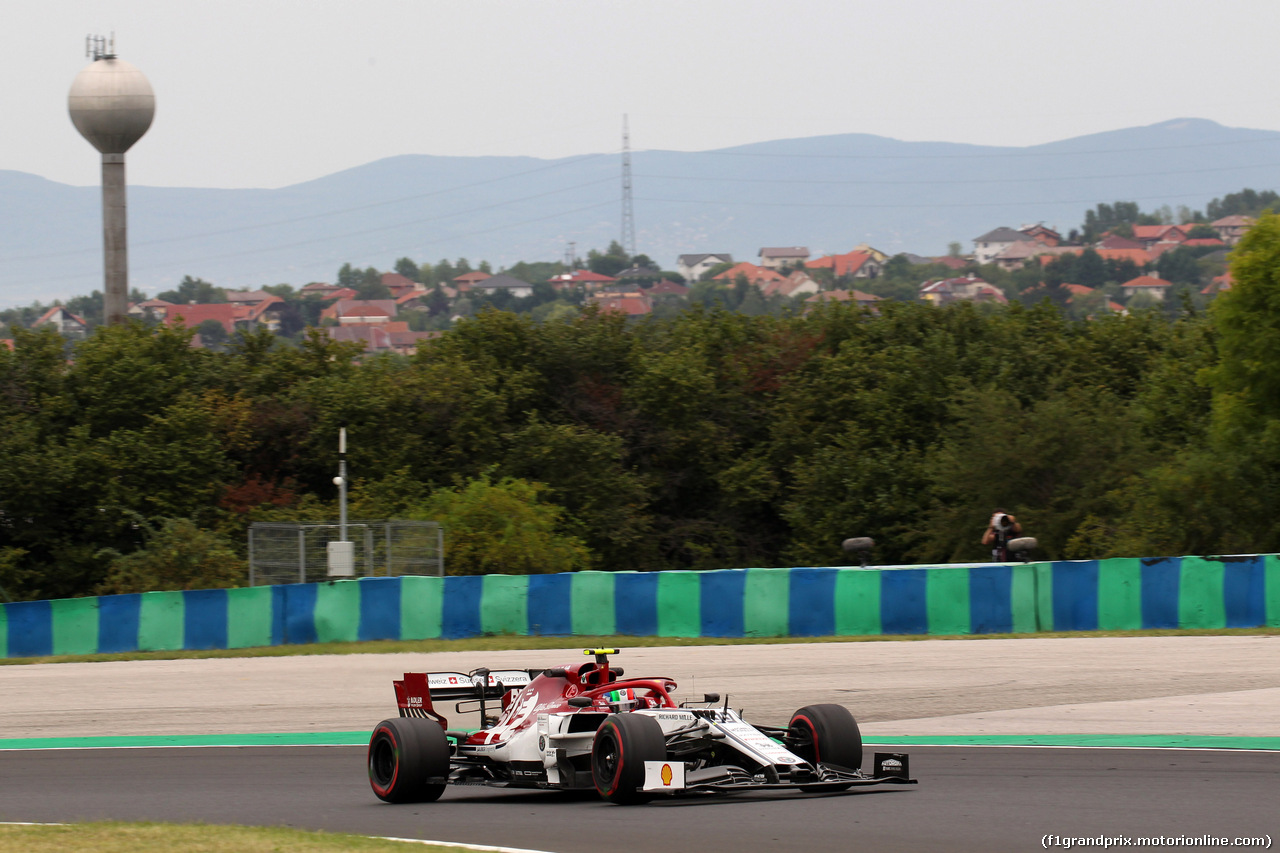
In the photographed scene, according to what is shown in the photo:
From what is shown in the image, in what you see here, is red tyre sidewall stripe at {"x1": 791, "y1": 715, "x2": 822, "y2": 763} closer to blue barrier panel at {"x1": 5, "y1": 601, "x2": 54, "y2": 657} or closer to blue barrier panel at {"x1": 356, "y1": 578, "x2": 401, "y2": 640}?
blue barrier panel at {"x1": 356, "y1": 578, "x2": 401, "y2": 640}

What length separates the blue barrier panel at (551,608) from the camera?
82.3 feet

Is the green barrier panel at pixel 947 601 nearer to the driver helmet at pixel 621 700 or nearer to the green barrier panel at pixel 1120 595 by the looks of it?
the green barrier panel at pixel 1120 595

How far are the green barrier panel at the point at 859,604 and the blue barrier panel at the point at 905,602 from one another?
11 cm

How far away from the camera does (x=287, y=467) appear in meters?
46.4

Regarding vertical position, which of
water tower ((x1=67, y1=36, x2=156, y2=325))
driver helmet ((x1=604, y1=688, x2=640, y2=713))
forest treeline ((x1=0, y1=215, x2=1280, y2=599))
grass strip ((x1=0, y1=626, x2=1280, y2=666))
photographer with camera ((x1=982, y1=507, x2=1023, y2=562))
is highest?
water tower ((x1=67, y1=36, x2=156, y2=325))

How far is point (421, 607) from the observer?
25.4m

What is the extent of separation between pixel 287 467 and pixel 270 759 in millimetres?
32872

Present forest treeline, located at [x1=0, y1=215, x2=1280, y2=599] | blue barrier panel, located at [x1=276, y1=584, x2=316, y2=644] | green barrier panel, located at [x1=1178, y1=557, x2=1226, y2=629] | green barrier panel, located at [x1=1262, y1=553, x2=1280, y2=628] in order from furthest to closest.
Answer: forest treeline, located at [x1=0, y1=215, x2=1280, y2=599], blue barrier panel, located at [x1=276, y1=584, x2=316, y2=644], green barrier panel, located at [x1=1178, y1=557, x2=1226, y2=629], green barrier panel, located at [x1=1262, y1=553, x2=1280, y2=628]

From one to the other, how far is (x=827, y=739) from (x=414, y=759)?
2984 millimetres

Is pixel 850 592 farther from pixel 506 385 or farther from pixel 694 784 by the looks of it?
pixel 506 385

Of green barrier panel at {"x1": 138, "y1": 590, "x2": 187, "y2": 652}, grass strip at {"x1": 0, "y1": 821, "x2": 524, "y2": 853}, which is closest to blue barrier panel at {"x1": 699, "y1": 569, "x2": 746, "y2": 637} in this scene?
green barrier panel at {"x1": 138, "y1": 590, "x2": 187, "y2": 652}

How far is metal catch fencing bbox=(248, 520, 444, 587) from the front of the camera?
92.1 ft

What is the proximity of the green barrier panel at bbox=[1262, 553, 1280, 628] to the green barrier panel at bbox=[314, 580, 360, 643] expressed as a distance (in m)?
14.5

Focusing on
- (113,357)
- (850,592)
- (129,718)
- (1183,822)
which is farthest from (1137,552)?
(113,357)
